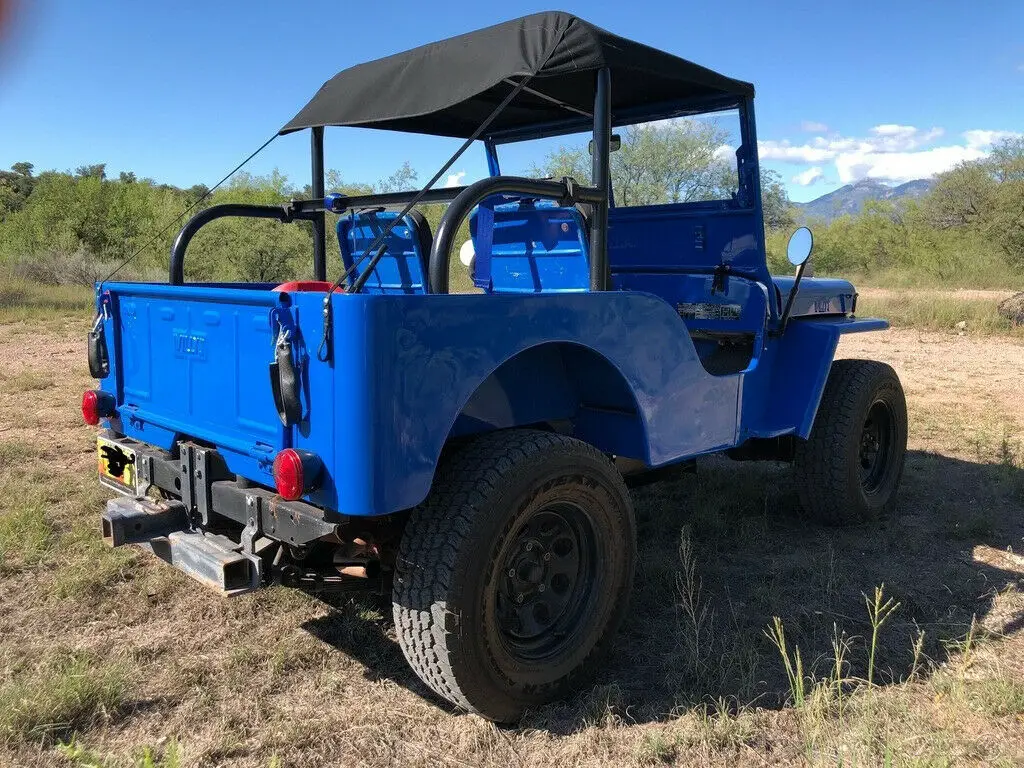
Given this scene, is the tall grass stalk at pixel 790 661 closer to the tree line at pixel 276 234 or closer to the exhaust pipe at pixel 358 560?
the exhaust pipe at pixel 358 560

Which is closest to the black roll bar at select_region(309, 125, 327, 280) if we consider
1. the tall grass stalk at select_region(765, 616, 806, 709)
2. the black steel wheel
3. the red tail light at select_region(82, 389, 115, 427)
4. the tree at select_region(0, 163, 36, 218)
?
the red tail light at select_region(82, 389, 115, 427)

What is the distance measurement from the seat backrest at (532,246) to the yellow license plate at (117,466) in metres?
1.61

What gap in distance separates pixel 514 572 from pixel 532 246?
1574 mm

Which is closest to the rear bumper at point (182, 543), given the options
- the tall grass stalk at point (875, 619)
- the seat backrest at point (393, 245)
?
the seat backrest at point (393, 245)

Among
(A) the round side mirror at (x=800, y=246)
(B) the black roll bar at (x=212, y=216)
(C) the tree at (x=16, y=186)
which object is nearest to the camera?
(B) the black roll bar at (x=212, y=216)

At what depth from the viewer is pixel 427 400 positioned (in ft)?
7.30

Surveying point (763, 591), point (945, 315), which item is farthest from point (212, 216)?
point (945, 315)

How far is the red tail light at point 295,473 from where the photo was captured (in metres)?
2.21

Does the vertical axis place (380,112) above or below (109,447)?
above

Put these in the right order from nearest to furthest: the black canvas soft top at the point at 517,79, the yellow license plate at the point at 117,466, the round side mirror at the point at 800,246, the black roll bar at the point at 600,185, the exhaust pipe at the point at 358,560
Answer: the exhaust pipe at the point at 358,560 < the black canvas soft top at the point at 517,79 < the black roll bar at the point at 600,185 < the yellow license plate at the point at 117,466 < the round side mirror at the point at 800,246

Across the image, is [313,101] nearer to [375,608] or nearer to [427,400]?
[427,400]

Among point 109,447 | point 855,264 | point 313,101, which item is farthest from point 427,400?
point 855,264

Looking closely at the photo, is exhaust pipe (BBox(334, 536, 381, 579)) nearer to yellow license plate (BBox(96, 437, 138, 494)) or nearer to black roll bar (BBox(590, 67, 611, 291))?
yellow license plate (BBox(96, 437, 138, 494))

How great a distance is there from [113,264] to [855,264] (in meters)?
29.5
